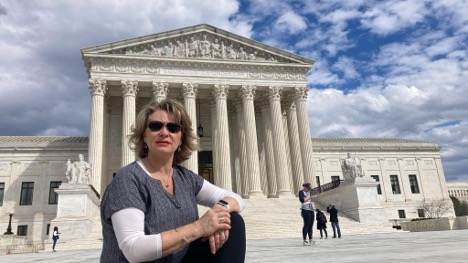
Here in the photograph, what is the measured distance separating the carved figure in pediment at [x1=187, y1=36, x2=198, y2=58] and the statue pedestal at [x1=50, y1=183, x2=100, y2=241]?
16738 millimetres

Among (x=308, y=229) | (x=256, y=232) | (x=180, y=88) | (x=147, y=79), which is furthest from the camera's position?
(x=180, y=88)

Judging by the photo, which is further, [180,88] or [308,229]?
[180,88]

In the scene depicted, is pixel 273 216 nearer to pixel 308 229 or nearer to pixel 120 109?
pixel 308 229

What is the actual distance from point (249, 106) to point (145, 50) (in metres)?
10.8

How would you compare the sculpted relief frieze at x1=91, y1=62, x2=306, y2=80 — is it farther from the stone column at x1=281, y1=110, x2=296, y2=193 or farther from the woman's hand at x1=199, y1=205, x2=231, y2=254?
the woman's hand at x1=199, y1=205, x2=231, y2=254

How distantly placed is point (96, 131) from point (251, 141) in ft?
43.5

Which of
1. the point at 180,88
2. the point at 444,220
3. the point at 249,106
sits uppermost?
the point at 180,88

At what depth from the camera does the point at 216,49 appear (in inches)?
1421

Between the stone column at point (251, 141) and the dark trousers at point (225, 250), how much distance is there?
29.7 m

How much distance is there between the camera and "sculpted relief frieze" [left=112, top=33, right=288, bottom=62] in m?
34.1

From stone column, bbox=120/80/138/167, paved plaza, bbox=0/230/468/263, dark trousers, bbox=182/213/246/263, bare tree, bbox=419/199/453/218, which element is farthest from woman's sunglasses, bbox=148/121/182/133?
bare tree, bbox=419/199/453/218

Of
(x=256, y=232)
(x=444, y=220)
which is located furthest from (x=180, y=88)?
(x=444, y=220)

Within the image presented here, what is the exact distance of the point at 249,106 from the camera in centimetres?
3475

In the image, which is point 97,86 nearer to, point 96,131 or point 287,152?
point 96,131
